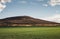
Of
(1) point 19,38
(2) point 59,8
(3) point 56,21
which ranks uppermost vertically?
(2) point 59,8

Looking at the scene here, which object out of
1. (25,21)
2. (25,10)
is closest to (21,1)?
(25,10)

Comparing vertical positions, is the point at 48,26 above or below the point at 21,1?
below

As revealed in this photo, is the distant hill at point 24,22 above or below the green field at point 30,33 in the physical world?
above

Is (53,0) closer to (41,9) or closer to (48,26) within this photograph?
(41,9)

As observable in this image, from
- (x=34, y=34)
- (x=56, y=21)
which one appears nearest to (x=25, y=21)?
(x=34, y=34)

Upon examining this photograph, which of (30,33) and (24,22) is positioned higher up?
(24,22)

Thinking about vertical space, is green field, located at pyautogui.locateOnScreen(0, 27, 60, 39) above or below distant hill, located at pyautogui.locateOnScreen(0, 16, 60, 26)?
below
